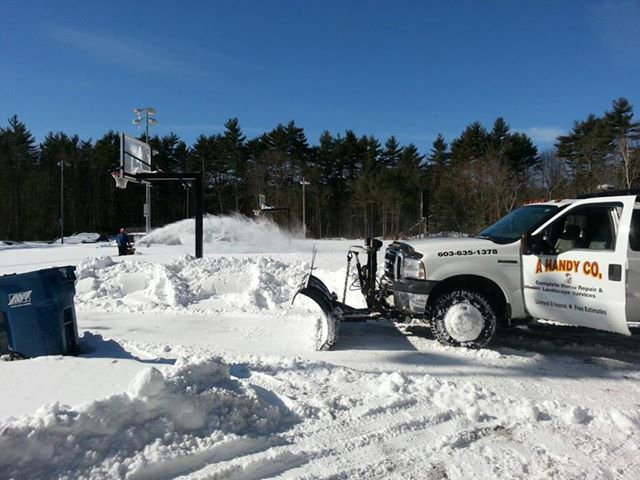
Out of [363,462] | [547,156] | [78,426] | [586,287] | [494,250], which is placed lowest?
[363,462]

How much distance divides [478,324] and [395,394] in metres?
2.04

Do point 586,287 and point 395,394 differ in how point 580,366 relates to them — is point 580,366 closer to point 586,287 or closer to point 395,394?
point 586,287

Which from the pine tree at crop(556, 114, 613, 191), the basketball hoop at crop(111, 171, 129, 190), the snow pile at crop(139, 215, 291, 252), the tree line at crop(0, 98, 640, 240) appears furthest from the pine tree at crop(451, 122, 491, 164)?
the basketball hoop at crop(111, 171, 129, 190)

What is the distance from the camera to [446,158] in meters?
66.7

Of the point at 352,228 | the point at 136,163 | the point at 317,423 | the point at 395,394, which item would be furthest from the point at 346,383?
the point at 352,228

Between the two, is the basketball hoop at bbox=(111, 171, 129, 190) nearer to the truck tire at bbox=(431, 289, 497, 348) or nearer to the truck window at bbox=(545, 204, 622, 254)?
the truck tire at bbox=(431, 289, 497, 348)

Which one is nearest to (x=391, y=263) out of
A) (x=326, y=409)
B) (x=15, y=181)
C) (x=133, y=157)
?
(x=326, y=409)

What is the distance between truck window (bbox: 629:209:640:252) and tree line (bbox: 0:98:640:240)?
149 feet

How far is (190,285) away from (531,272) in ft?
22.9

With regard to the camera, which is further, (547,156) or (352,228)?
(352,228)

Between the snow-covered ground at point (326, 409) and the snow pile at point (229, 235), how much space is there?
17.7m

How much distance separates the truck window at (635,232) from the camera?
547cm

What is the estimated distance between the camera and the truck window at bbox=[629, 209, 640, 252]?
5469mm

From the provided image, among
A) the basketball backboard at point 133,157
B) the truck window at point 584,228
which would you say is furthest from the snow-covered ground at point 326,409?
the basketball backboard at point 133,157
